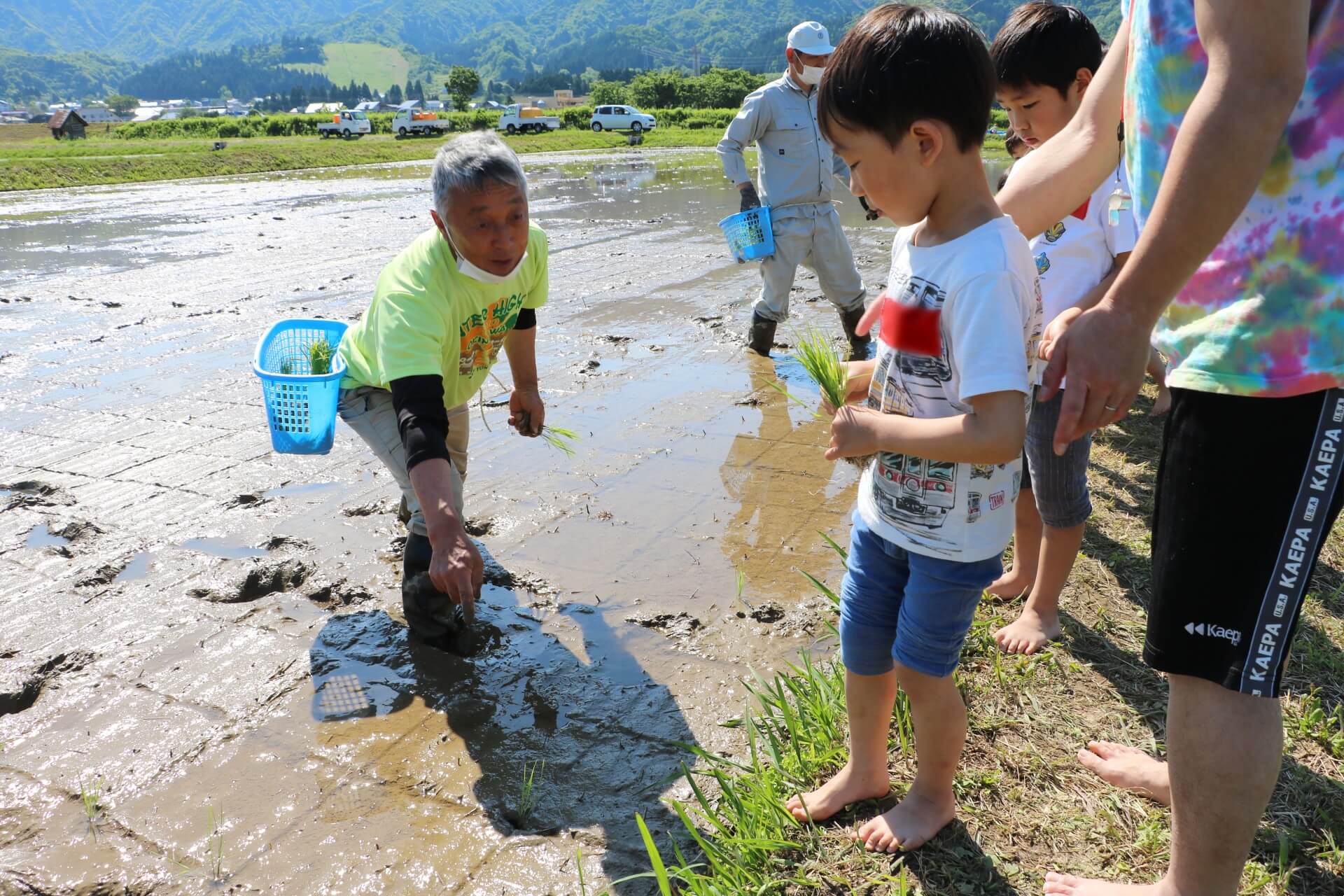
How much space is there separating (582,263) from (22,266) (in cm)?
595

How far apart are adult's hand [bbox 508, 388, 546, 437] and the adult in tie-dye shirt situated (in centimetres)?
253

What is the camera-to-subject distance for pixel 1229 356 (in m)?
1.55

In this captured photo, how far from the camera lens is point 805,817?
2289mm

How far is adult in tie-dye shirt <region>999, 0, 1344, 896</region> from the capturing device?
1448 millimetres

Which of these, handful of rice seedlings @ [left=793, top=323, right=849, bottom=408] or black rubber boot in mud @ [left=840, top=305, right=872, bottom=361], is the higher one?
handful of rice seedlings @ [left=793, top=323, right=849, bottom=408]

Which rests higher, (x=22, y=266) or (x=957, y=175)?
(x=957, y=175)

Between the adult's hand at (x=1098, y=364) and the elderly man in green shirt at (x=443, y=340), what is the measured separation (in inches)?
64.1

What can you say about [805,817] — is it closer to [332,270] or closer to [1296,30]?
[1296,30]

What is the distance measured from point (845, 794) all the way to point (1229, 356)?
1317mm

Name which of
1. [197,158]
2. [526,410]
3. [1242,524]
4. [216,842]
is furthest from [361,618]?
[197,158]

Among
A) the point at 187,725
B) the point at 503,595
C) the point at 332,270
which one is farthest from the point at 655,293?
the point at 187,725

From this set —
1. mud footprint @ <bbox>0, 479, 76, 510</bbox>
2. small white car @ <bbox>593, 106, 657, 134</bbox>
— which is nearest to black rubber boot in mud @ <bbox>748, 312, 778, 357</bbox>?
mud footprint @ <bbox>0, 479, 76, 510</bbox>

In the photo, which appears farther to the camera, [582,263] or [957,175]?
[582,263]

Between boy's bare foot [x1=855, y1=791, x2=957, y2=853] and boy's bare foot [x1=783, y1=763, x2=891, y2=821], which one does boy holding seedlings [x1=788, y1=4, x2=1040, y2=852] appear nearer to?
boy's bare foot [x1=855, y1=791, x2=957, y2=853]
